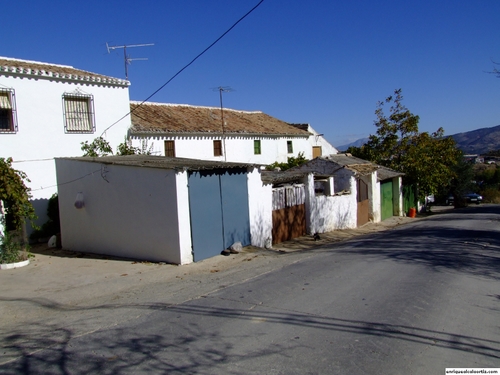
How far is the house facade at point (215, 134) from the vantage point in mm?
22000

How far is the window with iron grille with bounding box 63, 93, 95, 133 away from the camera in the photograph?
1717 centimetres

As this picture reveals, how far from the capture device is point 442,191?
51.1 metres

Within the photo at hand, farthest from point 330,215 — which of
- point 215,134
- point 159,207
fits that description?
point 159,207

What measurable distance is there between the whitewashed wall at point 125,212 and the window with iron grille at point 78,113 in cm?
346

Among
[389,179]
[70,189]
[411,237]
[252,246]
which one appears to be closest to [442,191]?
[389,179]

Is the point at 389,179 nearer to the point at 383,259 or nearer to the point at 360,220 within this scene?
the point at 360,220

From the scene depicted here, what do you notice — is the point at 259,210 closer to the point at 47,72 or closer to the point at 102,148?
the point at 102,148

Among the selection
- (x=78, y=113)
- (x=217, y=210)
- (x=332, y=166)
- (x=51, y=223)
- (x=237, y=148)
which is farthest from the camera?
(x=237, y=148)

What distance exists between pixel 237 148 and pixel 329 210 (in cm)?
898

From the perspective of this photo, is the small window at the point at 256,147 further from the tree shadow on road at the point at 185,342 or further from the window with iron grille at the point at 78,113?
the tree shadow on road at the point at 185,342

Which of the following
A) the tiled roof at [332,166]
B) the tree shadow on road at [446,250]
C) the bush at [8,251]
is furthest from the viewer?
the tiled roof at [332,166]

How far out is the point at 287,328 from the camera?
6.08 metres

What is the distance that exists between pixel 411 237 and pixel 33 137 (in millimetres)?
14214

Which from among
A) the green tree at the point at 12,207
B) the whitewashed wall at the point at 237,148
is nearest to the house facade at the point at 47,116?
the whitewashed wall at the point at 237,148
